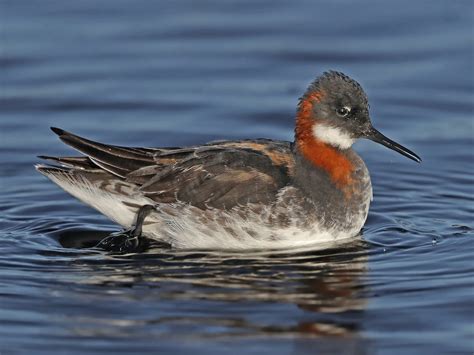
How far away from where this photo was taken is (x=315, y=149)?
41.0 ft

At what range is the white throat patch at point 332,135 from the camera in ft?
41.0

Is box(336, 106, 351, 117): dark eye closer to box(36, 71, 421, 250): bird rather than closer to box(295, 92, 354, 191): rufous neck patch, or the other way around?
box(36, 71, 421, 250): bird

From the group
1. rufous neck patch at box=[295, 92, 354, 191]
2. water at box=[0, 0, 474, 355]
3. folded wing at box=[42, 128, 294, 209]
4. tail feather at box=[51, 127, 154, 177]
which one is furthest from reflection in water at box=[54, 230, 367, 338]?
tail feather at box=[51, 127, 154, 177]

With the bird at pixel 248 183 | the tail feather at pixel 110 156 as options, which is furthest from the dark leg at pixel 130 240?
the tail feather at pixel 110 156

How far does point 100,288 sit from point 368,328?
2.48m

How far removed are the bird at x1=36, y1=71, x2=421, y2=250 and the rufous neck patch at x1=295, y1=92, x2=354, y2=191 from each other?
0.03 ft

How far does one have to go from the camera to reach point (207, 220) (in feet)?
39.9

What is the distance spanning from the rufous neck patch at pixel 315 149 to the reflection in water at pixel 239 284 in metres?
0.67

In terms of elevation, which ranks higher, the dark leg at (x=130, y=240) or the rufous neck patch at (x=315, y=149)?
the rufous neck patch at (x=315, y=149)

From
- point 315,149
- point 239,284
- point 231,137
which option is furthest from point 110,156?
point 231,137

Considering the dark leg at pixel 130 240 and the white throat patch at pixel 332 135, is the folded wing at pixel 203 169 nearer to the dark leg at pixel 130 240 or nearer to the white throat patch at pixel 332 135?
the dark leg at pixel 130 240

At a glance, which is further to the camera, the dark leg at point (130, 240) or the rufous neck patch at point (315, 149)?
the rufous neck patch at point (315, 149)

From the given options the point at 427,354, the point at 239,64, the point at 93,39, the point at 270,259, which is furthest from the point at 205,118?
the point at 427,354

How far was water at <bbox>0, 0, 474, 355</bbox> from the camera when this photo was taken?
10.2 metres
